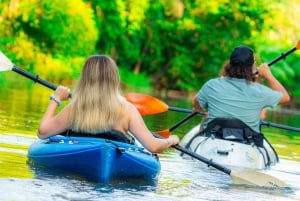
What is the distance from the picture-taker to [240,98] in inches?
426

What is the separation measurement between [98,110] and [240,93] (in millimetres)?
2852

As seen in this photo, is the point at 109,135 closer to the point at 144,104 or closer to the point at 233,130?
the point at 233,130

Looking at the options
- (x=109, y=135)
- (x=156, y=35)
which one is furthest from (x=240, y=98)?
(x=156, y=35)

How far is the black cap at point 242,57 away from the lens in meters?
10.7

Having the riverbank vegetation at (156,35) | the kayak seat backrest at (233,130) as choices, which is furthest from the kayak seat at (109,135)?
the riverbank vegetation at (156,35)

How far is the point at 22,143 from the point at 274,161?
2.89 m

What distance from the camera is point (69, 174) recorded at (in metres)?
8.64

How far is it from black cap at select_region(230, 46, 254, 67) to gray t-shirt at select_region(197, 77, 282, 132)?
0.20m

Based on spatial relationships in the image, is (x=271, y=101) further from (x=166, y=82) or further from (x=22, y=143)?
(x=166, y=82)

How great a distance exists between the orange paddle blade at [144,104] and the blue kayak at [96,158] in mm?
2307

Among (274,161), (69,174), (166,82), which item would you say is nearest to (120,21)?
(166,82)

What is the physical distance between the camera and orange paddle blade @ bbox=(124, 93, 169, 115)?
1145cm

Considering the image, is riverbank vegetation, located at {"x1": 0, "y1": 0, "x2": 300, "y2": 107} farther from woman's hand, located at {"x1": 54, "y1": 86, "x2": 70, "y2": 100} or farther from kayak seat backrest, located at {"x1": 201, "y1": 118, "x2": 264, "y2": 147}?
woman's hand, located at {"x1": 54, "y1": 86, "x2": 70, "y2": 100}

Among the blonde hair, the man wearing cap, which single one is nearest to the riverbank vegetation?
the man wearing cap
